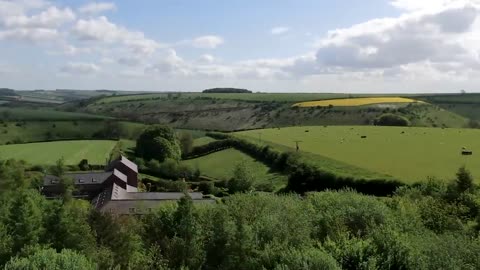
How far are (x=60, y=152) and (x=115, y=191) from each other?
52.0m

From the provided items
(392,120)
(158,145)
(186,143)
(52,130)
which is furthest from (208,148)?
(52,130)

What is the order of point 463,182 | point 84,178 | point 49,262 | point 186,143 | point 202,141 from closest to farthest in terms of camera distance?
1. point 49,262
2. point 463,182
3. point 84,178
4. point 186,143
5. point 202,141

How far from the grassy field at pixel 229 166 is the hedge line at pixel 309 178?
6.31 feet

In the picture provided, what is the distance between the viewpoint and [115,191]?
74.7 metres

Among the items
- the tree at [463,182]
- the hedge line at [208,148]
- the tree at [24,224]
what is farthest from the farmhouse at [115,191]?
the tree at [463,182]

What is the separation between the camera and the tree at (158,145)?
366ft

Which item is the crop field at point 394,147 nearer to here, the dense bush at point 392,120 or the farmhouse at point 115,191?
the dense bush at point 392,120

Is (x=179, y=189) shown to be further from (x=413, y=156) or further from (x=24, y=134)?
(x=24, y=134)

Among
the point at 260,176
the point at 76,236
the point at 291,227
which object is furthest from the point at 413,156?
the point at 76,236

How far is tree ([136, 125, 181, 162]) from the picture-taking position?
11151cm

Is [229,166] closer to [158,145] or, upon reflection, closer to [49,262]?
[158,145]

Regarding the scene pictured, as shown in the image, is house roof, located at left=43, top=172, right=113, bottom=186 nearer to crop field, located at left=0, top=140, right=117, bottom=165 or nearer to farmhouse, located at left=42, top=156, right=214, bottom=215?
farmhouse, located at left=42, top=156, right=214, bottom=215

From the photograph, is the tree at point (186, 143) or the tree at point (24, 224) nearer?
the tree at point (24, 224)

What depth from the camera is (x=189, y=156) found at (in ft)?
407
